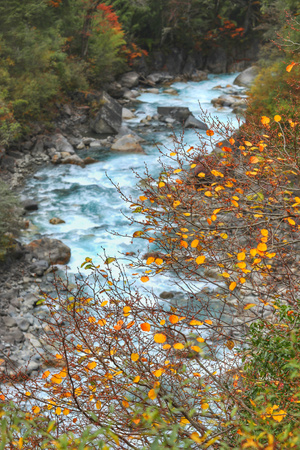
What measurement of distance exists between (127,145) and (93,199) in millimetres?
3533

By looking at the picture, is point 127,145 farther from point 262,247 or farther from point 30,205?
point 262,247

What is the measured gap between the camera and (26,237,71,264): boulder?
7691 millimetres

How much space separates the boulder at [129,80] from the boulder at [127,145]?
7442 mm

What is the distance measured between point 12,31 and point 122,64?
7808 millimetres

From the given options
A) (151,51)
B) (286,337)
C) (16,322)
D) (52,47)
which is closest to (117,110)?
(52,47)

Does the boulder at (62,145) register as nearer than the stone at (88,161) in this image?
No

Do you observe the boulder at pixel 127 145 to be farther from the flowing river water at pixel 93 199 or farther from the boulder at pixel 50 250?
the boulder at pixel 50 250

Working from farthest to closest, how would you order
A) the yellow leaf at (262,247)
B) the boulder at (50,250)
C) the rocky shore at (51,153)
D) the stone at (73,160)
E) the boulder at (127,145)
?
the boulder at (127,145), the stone at (73,160), the boulder at (50,250), the rocky shore at (51,153), the yellow leaf at (262,247)

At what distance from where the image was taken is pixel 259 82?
39.1ft

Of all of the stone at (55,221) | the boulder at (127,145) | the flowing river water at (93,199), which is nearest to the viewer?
the flowing river water at (93,199)

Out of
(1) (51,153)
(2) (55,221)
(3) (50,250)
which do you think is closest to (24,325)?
(3) (50,250)

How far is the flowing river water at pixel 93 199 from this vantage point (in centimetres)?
838

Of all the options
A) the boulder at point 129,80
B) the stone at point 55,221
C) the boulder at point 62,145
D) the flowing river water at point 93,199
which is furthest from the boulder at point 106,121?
the stone at point 55,221

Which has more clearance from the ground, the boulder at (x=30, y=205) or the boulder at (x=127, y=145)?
the boulder at (x=127, y=145)
